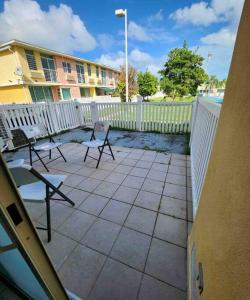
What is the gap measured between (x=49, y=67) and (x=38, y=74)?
1.62 m

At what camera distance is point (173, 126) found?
16.5ft

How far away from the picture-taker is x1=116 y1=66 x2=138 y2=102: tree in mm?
14053

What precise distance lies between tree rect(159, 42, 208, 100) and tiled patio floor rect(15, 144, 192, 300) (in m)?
10.9

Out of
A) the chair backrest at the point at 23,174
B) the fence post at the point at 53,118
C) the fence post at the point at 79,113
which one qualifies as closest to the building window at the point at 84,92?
the fence post at the point at 79,113

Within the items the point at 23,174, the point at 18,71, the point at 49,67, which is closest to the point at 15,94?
the point at 18,71

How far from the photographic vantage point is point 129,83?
583 inches

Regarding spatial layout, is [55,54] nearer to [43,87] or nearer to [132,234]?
[43,87]

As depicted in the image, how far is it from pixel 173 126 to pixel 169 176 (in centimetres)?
287

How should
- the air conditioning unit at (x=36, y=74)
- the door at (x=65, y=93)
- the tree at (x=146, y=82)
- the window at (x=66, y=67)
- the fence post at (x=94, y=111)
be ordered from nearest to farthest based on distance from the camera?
1. the fence post at (x=94, y=111)
2. the air conditioning unit at (x=36, y=74)
3. the window at (x=66, y=67)
4. the door at (x=65, y=93)
5. the tree at (x=146, y=82)

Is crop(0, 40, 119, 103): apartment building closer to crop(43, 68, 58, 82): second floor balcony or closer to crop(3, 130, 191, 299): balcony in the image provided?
crop(43, 68, 58, 82): second floor balcony

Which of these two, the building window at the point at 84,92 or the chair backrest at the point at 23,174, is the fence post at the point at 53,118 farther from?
the building window at the point at 84,92

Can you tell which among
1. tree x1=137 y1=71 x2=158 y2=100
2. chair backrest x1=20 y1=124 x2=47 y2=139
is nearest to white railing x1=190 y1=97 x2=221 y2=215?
chair backrest x1=20 y1=124 x2=47 y2=139

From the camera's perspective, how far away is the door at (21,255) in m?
0.55

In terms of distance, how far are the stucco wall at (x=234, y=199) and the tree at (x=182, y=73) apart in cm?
1260
